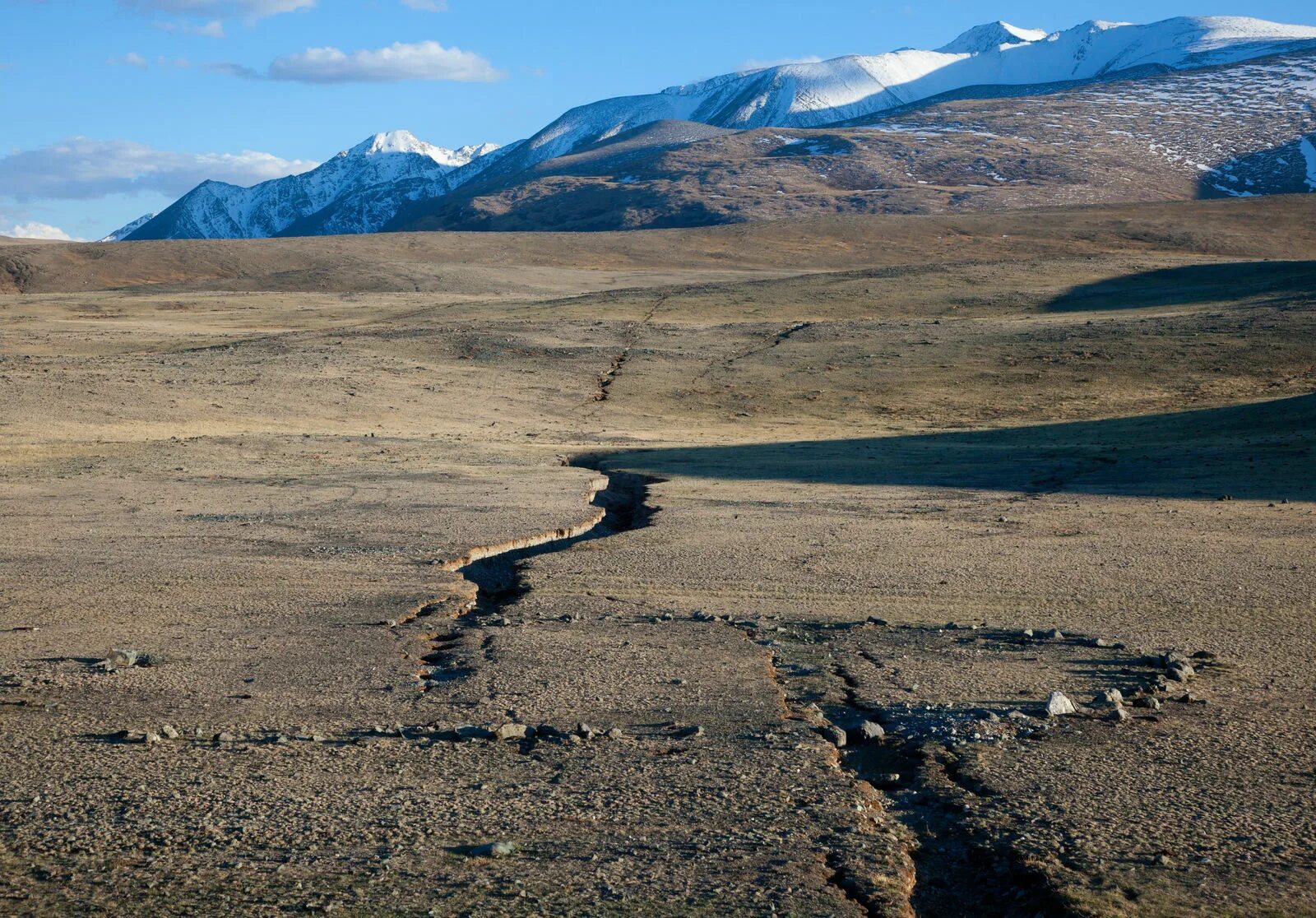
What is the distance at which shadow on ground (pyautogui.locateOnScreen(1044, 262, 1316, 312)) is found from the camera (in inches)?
1294

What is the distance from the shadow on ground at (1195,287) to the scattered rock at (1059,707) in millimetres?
27448

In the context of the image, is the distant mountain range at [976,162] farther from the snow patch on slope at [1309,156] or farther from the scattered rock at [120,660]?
the scattered rock at [120,660]

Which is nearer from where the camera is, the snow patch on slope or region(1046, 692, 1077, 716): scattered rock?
region(1046, 692, 1077, 716): scattered rock

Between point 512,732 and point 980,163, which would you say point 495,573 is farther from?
point 980,163

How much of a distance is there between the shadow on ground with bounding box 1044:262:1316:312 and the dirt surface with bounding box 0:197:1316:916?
1020 cm

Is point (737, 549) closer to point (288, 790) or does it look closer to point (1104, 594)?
point (1104, 594)

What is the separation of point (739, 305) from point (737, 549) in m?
27.0

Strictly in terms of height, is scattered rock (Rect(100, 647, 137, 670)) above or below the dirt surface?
above

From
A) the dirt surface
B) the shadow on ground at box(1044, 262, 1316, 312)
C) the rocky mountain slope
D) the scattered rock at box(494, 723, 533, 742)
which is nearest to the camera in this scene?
the dirt surface

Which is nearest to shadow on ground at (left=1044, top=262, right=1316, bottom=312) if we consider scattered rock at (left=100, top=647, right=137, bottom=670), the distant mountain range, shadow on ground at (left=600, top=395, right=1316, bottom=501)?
shadow on ground at (left=600, top=395, right=1316, bottom=501)

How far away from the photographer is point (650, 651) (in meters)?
6.96

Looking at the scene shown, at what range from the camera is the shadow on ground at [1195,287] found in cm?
3288

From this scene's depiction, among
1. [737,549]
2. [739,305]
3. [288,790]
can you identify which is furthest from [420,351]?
[288,790]

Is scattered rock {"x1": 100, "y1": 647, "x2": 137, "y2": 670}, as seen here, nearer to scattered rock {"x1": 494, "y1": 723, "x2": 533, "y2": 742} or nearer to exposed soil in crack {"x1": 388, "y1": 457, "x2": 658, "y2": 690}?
exposed soil in crack {"x1": 388, "y1": 457, "x2": 658, "y2": 690}
